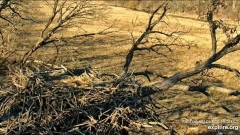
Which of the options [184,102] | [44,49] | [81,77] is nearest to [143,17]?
[44,49]

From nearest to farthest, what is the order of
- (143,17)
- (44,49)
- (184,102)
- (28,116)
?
(28,116) < (184,102) < (44,49) < (143,17)

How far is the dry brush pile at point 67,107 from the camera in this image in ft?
23.4

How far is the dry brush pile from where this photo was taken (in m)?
7.12

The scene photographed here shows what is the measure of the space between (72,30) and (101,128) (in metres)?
32.4

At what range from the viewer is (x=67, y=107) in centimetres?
752

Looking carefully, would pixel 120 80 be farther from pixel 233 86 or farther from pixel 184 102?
pixel 233 86

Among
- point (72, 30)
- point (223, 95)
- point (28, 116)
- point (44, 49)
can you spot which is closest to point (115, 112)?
point (28, 116)

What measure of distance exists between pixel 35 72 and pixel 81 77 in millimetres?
817

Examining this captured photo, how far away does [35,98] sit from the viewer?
7309mm

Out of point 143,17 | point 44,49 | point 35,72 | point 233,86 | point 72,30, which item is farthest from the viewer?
point 143,17

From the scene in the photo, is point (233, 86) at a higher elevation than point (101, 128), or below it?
below

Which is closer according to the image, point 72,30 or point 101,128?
point 101,128

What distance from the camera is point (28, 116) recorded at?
7.10m

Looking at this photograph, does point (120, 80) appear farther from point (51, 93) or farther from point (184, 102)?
point (184, 102)
